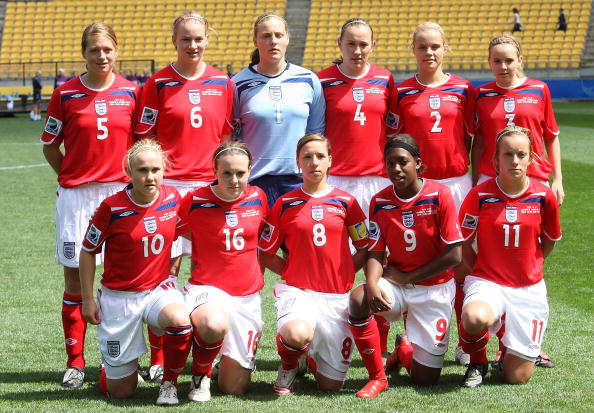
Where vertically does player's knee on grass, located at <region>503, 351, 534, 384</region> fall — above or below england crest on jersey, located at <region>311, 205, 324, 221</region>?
below

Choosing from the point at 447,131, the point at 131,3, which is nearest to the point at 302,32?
the point at 131,3

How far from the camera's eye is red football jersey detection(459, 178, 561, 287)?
4.26 m

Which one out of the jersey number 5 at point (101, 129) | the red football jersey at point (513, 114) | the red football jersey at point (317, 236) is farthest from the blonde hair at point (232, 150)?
the red football jersey at point (513, 114)

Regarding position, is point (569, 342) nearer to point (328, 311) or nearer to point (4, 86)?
point (328, 311)

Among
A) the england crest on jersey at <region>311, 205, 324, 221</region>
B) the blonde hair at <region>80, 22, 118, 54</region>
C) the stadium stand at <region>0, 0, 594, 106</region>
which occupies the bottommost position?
the england crest on jersey at <region>311, 205, 324, 221</region>

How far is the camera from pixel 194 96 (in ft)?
14.7

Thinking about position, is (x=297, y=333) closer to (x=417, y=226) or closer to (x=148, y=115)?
(x=417, y=226)

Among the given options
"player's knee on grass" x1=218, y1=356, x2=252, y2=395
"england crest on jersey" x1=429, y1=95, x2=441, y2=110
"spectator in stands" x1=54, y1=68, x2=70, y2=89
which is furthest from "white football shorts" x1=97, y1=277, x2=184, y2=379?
"spectator in stands" x1=54, y1=68, x2=70, y2=89

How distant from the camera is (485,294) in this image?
4.16 meters

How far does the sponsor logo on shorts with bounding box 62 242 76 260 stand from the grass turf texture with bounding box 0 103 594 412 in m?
0.61

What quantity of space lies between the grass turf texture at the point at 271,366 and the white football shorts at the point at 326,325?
14cm

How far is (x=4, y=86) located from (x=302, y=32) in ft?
33.8

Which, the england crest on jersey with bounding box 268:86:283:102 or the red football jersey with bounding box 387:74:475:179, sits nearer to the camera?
the england crest on jersey with bounding box 268:86:283:102

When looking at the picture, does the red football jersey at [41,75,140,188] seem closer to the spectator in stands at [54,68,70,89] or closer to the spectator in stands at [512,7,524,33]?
the spectator in stands at [54,68,70,89]
